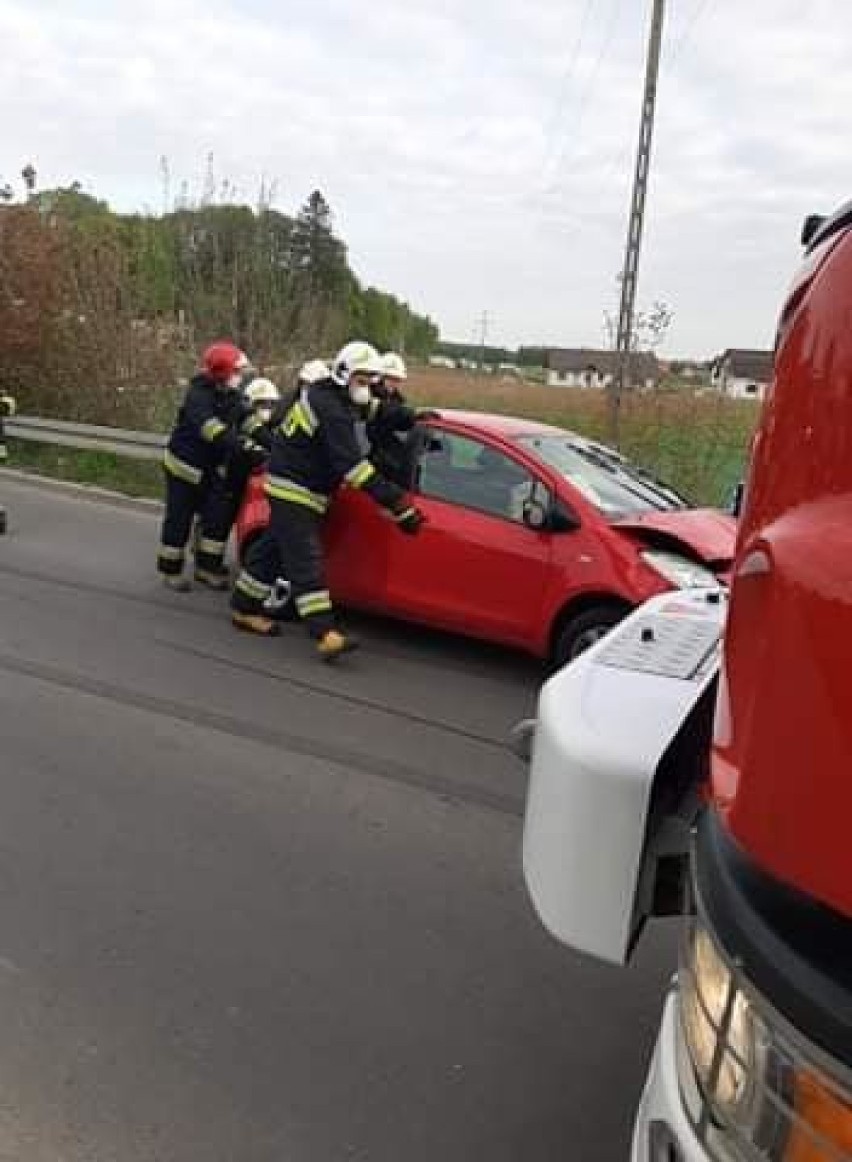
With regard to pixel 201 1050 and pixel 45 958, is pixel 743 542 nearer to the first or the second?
pixel 201 1050

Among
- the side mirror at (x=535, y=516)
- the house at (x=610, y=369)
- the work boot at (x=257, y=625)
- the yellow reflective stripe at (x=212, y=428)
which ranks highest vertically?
the house at (x=610, y=369)

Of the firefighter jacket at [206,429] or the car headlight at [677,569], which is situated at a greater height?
the firefighter jacket at [206,429]

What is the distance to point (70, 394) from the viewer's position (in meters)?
14.9

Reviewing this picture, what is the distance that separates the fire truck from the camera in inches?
44.2

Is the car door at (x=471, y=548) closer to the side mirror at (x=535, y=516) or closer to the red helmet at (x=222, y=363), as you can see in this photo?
the side mirror at (x=535, y=516)

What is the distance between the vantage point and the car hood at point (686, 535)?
19.7 ft

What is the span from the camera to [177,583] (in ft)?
27.0

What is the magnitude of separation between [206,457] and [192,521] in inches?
18.9

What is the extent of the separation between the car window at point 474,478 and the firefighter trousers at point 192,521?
2151 millimetres

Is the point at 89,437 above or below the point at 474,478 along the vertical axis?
below

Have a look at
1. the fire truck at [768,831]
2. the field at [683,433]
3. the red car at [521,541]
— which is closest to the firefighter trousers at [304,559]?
the red car at [521,541]

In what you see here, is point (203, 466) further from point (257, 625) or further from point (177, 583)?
point (257, 625)

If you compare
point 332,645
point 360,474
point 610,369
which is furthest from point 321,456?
point 610,369

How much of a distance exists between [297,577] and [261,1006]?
3.71 m
